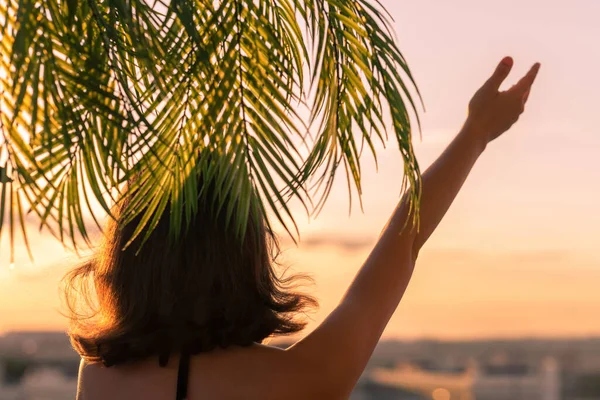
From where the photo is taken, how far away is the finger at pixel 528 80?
2.31m

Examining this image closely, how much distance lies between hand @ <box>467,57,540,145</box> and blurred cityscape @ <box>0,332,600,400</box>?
33.3m

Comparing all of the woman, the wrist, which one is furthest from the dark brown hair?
the wrist

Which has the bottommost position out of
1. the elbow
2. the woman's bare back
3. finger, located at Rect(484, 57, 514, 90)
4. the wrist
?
the woman's bare back

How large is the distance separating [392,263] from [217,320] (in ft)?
1.14

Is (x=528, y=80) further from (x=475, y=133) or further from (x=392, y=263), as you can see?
(x=392, y=263)

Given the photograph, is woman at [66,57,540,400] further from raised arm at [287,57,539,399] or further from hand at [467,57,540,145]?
hand at [467,57,540,145]

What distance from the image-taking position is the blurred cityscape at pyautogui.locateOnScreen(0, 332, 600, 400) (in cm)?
4225

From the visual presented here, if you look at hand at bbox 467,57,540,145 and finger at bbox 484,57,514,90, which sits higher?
finger at bbox 484,57,514,90

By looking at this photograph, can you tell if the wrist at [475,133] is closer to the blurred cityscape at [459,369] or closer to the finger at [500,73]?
the finger at [500,73]

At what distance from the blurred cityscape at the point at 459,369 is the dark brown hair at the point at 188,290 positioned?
33414mm

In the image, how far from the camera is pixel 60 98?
179cm

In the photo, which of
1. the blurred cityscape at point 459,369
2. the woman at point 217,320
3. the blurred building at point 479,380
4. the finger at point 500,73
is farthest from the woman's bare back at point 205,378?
the blurred building at point 479,380

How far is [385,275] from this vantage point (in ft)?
6.36

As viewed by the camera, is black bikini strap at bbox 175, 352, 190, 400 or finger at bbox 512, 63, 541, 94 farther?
finger at bbox 512, 63, 541, 94
